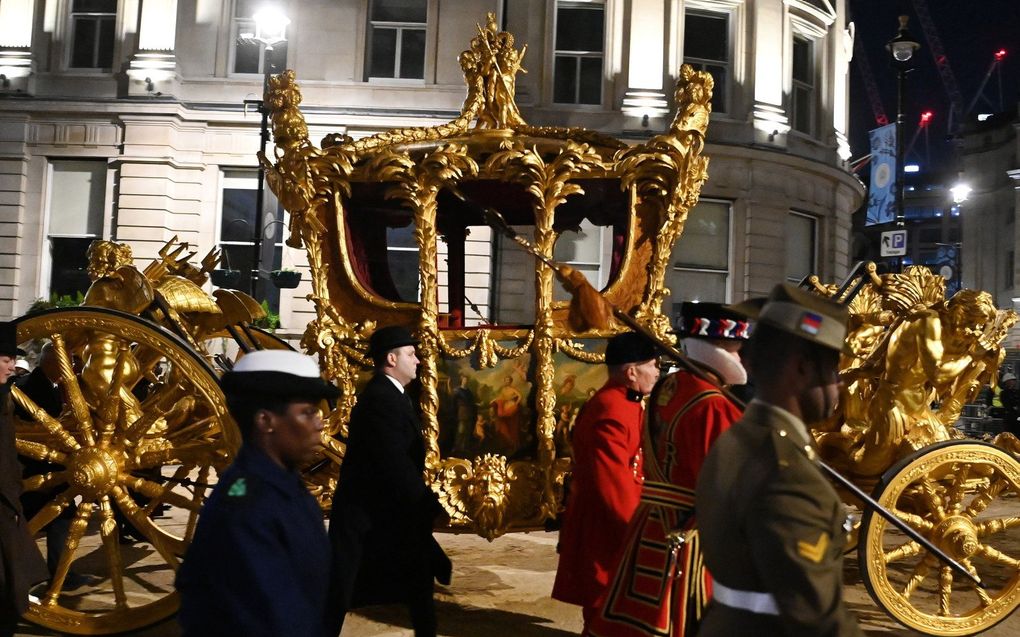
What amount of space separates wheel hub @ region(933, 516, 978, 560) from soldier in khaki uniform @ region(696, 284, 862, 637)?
12.8ft

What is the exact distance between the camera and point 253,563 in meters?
2.43

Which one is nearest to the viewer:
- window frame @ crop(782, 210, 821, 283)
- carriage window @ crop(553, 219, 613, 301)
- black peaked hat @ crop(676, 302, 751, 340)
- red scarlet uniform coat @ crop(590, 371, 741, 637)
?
red scarlet uniform coat @ crop(590, 371, 741, 637)

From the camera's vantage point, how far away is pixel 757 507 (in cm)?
222

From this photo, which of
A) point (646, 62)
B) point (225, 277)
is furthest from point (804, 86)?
point (225, 277)

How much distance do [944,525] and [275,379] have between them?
4.50m

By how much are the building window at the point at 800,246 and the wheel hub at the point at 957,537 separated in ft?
45.8

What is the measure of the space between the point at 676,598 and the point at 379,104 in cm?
1550

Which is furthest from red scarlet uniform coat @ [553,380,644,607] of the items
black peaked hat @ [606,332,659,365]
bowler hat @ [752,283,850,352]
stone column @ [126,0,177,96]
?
stone column @ [126,0,177,96]

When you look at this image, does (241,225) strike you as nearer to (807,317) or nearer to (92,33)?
(92,33)

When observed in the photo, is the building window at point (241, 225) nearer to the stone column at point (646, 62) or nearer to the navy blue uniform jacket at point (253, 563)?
the stone column at point (646, 62)

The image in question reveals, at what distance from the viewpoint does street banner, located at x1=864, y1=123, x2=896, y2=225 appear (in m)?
21.5

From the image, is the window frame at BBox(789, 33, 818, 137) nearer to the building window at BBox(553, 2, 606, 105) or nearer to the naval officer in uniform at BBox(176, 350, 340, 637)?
the building window at BBox(553, 2, 606, 105)

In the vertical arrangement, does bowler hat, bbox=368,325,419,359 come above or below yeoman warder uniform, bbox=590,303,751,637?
above

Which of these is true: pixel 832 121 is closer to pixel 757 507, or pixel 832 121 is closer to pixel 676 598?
pixel 676 598
